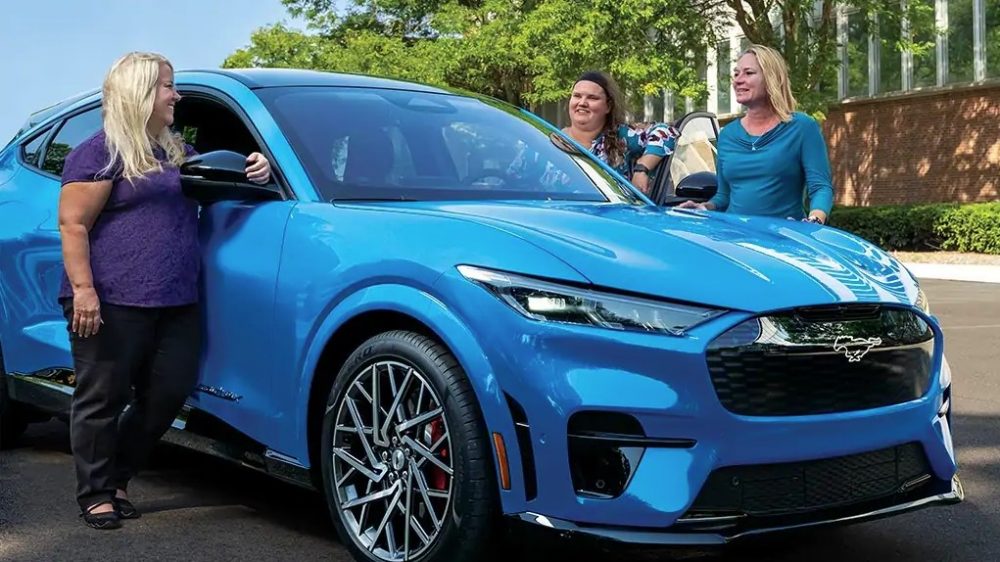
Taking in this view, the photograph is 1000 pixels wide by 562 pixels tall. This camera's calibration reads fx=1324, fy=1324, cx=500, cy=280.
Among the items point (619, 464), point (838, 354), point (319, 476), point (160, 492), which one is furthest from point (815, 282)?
point (160, 492)

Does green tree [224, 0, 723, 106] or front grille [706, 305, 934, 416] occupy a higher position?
green tree [224, 0, 723, 106]

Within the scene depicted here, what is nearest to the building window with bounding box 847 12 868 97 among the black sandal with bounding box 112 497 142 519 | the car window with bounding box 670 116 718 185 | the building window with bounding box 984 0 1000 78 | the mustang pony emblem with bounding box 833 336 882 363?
the building window with bounding box 984 0 1000 78

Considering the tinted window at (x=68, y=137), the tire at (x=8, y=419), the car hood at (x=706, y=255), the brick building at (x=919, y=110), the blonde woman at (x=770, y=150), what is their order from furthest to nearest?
1. the brick building at (x=919, y=110)
2. the tire at (x=8, y=419)
3. the tinted window at (x=68, y=137)
4. the blonde woman at (x=770, y=150)
5. the car hood at (x=706, y=255)

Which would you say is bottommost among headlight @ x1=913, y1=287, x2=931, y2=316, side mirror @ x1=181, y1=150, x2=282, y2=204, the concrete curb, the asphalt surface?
the concrete curb

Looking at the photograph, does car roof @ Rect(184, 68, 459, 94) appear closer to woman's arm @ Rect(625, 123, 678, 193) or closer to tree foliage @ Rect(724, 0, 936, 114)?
woman's arm @ Rect(625, 123, 678, 193)

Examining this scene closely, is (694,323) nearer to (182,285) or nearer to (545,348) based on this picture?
(545,348)

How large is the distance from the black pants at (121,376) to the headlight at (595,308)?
5.28 ft

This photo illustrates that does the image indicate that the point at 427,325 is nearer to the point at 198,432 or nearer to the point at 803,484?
the point at 803,484

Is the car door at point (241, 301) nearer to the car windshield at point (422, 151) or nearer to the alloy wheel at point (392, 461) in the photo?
the car windshield at point (422, 151)

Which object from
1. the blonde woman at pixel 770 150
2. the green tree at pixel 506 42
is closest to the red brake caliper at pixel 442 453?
the blonde woman at pixel 770 150

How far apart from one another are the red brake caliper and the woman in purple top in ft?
4.10

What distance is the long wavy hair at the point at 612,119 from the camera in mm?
6836

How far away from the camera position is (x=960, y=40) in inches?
1170

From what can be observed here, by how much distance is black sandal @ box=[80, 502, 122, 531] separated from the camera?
4789 millimetres
